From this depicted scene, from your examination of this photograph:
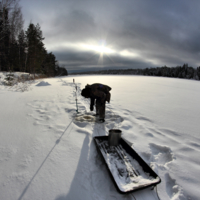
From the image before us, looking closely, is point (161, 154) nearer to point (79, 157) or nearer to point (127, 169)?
point (127, 169)

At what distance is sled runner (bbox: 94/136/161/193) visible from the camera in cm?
171

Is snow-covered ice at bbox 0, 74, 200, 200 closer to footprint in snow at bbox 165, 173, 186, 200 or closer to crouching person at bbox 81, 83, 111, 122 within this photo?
footprint in snow at bbox 165, 173, 186, 200

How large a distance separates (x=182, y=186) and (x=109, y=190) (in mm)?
1232

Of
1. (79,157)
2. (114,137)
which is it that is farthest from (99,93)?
(79,157)

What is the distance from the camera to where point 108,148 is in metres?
2.62

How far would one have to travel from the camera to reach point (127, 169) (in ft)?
6.73

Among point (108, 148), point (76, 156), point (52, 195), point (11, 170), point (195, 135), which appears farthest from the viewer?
point (195, 135)

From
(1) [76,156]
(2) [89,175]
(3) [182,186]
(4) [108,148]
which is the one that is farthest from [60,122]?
(3) [182,186]

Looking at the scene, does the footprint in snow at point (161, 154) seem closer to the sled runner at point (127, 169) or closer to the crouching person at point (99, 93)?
the sled runner at point (127, 169)

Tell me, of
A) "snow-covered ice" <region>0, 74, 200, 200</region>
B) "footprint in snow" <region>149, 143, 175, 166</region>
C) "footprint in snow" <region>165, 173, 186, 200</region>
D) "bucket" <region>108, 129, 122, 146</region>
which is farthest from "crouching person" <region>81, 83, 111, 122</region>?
"footprint in snow" <region>165, 173, 186, 200</region>

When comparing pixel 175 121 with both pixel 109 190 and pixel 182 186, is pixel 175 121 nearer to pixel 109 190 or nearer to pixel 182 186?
pixel 182 186

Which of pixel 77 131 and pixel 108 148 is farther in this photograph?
pixel 77 131

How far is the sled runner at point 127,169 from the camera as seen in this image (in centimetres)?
171

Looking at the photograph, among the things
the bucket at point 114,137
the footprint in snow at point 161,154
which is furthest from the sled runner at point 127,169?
the footprint in snow at point 161,154
